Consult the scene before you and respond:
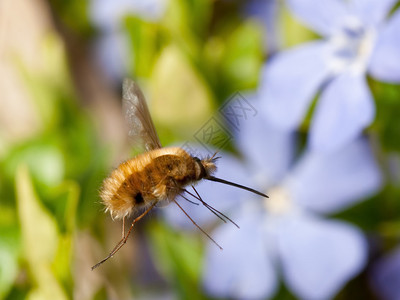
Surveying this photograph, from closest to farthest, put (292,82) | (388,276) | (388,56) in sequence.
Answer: (388,56) → (292,82) → (388,276)

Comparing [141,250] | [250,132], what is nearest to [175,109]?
[250,132]

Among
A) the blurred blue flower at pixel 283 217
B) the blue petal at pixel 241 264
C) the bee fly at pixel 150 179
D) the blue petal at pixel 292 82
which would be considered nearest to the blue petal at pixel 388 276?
the blurred blue flower at pixel 283 217

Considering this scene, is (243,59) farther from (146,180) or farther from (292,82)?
(146,180)

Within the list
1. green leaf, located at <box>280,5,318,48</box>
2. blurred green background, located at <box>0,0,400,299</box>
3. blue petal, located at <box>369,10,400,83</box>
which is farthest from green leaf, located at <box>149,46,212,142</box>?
blue petal, located at <box>369,10,400,83</box>

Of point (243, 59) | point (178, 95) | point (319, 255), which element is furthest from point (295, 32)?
point (319, 255)

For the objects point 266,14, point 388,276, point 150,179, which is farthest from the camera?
point 266,14

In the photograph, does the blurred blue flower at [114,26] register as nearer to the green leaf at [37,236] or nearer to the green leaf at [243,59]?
the green leaf at [243,59]

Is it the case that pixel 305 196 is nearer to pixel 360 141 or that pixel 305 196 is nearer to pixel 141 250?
pixel 360 141
